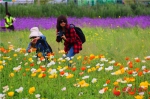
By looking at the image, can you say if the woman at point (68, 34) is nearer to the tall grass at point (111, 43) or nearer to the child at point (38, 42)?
the child at point (38, 42)

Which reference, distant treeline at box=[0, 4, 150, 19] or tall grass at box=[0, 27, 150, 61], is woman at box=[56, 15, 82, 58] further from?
distant treeline at box=[0, 4, 150, 19]

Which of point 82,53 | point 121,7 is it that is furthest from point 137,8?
point 82,53

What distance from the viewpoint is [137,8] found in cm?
1712

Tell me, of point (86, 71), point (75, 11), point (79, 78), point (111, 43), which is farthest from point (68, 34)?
point (75, 11)

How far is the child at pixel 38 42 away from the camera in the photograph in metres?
6.30

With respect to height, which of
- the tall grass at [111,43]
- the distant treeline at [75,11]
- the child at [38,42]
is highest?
the child at [38,42]

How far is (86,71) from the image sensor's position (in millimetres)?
5465

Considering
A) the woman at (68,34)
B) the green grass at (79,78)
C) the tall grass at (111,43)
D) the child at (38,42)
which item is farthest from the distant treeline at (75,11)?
the woman at (68,34)

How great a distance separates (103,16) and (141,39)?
7.82 m

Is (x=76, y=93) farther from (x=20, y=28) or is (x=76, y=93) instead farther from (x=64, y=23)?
(x=20, y=28)

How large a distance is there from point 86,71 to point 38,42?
1286mm

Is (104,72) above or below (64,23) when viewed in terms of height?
below

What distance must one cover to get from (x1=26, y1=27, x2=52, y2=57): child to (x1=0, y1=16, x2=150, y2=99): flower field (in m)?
0.19

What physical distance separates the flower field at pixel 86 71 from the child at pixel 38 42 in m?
0.19
